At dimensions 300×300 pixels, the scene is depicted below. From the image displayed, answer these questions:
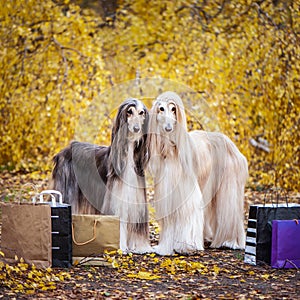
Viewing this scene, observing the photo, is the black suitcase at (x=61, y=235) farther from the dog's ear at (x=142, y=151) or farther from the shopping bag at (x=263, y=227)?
the shopping bag at (x=263, y=227)

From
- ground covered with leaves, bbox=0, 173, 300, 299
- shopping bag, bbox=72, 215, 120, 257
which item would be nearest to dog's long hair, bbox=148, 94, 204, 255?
ground covered with leaves, bbox=0, 173, 300, 299

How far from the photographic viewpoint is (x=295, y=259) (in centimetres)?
431

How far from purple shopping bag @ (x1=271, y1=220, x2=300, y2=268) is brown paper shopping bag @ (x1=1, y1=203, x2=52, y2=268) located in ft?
4.71

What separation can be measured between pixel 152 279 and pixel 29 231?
82cm

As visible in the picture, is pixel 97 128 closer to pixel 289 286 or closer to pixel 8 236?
pixel 8 236

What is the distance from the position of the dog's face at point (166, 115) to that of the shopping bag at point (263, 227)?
796 mm

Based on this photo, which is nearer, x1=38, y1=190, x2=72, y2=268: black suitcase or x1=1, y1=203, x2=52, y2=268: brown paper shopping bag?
x1=1, y1=203, x2=52, y2=268: brown paper shopping bag

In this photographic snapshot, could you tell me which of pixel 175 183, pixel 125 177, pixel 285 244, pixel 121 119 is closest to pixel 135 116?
pixel 121 119

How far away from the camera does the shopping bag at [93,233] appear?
443 cm

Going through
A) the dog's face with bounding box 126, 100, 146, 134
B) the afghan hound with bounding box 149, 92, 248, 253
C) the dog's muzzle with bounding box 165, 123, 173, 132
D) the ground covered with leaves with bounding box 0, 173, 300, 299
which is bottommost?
the ground covered with leaves with bounding box 0, 173, 300, 299

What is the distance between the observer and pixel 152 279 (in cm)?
409

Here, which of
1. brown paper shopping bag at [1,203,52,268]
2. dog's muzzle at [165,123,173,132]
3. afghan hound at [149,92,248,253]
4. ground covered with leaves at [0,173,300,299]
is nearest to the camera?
ground covered with leaves at [0,173,300,299]

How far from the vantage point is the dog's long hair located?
4.66 m

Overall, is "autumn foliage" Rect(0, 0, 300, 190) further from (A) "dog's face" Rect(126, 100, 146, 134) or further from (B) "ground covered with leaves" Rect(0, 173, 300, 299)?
(B) "ground covered with leaves" Rect(0, 173, 300, 299)
